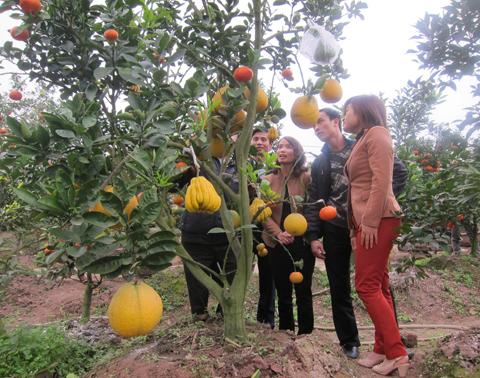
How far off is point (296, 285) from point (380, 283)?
25.6 inches

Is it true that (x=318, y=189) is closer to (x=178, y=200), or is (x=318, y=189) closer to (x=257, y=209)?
(x=257, y=209)

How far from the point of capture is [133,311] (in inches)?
52.3

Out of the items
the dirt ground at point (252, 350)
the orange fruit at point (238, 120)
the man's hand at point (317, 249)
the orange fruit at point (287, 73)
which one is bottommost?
the dirt ground at point (252, 350)

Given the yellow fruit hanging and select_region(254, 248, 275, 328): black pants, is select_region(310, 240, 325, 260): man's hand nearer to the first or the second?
select_region(254, 248, 275, 328): black pants

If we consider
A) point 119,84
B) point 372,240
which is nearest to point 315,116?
point 372,240

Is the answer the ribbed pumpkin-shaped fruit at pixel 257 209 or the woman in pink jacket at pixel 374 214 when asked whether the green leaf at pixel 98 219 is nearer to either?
the ribbed pumpkin-shaped fruit at pixel 257 209

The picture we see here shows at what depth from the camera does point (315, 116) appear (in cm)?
193

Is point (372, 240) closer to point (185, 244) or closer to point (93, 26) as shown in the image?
point (185, 244)

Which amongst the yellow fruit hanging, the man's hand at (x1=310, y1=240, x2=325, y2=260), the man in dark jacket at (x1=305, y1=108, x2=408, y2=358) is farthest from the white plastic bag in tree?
the man's hand at (x1=310, y1=240, x2=325, y2=260)

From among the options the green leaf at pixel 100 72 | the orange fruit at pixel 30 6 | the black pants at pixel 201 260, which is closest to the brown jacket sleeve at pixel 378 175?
the black pants at pixel 201 260

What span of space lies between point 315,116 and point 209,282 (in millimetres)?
952

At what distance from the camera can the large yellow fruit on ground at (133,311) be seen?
1325mm

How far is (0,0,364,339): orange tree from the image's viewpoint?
1.22 metres

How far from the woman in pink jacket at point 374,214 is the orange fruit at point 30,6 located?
1.63m
